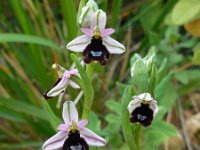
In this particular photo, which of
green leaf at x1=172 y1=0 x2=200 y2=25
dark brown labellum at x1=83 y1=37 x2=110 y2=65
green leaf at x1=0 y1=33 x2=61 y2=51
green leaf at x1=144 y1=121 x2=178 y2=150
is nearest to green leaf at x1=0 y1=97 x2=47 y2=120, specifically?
green leaf at x1=0 y1=33 x2=61 y2=51

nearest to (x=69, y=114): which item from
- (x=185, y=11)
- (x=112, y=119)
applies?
(x=112, y=119)

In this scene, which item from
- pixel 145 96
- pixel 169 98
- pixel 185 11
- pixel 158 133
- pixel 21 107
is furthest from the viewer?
pixel 169 98

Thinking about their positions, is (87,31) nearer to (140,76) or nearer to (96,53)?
(96,53)

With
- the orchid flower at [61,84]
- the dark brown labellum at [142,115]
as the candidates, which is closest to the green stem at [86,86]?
the orchid flower at [61,84]

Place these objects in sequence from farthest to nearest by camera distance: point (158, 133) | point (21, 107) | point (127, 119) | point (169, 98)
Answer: point (169, 98) < point (21, 107) < point (158, 133) < point (127, 119)

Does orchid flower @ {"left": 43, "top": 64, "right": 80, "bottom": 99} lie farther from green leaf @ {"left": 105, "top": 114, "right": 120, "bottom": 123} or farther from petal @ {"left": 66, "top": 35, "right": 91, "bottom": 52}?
green leaf @ {"left": 105, "top": 114, "right": 120, "bottom": 123}

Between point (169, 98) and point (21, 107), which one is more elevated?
point (169, 98)

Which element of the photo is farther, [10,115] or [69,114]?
[10,115]
